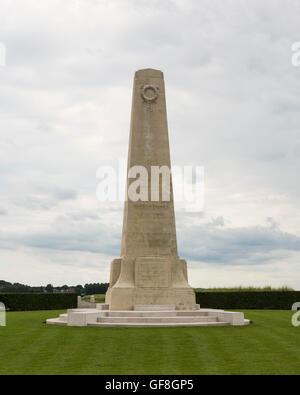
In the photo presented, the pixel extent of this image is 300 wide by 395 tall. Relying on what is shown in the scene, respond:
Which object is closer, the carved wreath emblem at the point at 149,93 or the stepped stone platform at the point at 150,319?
the stepped stone platform at the point at 150,319

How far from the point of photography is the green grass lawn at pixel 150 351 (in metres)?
11.0

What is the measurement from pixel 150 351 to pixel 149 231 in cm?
1158

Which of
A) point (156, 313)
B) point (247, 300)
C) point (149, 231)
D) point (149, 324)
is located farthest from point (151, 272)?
point (247, 300)

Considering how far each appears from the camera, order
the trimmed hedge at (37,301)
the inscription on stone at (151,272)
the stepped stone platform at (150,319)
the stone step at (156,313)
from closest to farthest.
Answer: the stepped stone platform at (150,319), the stone step at (156,313), the inscription on stone at (151,272), the trimmed hedge at (37,301)

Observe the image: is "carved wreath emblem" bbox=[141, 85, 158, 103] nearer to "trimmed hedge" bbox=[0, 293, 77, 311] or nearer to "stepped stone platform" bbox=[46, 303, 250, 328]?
"stepped stone platform" bbox=[46, 303, 250, 328]

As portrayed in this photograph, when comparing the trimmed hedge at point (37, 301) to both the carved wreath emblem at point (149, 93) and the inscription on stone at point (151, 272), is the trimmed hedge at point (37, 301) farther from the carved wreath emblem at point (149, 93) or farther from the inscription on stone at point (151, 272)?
the carved wreath emblem at point (149, 93)

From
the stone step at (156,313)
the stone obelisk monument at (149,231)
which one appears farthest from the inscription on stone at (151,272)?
the stone step at (156,313)

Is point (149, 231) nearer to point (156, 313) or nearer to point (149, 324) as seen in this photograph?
point (156, 313)

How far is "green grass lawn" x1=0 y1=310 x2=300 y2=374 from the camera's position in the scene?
11039mm

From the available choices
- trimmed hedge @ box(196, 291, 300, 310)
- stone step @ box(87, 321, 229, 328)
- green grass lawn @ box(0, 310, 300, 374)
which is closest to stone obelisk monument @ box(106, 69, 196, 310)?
stone step @ box(87, 321, 229, 328)

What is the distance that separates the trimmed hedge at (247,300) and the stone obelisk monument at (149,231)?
13.6 m

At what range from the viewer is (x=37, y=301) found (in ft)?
128
